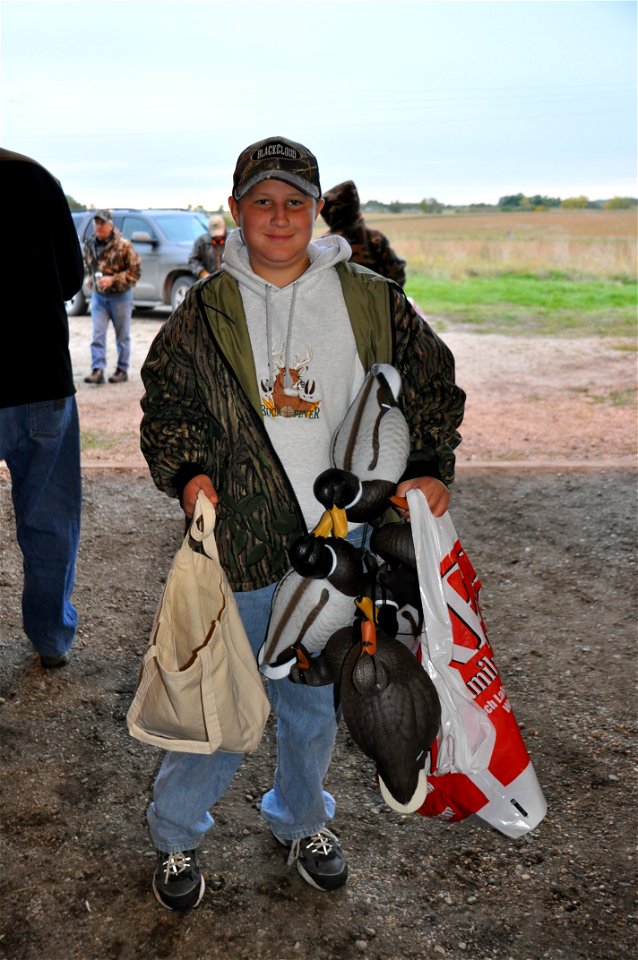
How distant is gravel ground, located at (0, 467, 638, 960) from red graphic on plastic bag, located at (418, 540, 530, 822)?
192mm

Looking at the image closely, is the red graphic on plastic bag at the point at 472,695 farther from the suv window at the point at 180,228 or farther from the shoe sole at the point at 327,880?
the suv window at the point at 180,228

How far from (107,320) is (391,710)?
29.9ft

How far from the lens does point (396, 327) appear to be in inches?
89.2

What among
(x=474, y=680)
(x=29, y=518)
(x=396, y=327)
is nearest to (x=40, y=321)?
(x=29, y=518)

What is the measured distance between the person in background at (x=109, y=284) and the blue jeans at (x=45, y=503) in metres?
6.61

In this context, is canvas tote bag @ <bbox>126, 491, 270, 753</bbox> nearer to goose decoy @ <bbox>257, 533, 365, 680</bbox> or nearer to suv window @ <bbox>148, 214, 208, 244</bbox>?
goose decoy @ <bbox>257, 533, 365, 680</bbox>

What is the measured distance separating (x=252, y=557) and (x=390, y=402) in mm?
532

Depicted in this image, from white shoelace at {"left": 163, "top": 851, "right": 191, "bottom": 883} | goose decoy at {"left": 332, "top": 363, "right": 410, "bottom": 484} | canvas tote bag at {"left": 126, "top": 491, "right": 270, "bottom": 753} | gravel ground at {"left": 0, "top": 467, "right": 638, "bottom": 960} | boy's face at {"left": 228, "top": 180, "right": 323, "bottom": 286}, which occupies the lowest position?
gravel ground at {"left": 0, "top": 467, "right": 638, "bottom": 960}

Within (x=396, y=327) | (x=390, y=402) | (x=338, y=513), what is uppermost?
(x=396, y=327)

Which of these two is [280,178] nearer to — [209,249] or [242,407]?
[242,407]

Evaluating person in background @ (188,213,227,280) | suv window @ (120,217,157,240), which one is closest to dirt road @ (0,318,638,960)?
person in background @ (188,213,227,280)

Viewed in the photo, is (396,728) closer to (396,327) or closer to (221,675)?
(221,675)

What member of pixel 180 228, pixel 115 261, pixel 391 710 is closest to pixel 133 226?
pixel 180 228

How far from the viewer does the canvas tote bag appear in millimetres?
2189
